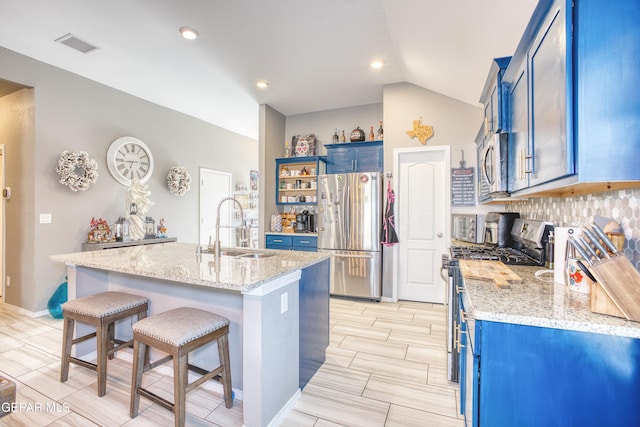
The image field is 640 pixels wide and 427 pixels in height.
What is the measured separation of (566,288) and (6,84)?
534 cm

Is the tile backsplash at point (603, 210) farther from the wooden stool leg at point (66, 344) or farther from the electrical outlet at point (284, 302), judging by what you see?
the wooden stool leg at point (66, 344)

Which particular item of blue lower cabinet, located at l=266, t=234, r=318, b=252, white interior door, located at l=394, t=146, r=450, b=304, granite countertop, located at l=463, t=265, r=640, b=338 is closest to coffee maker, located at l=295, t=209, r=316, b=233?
blue lower cabinet, located at l=266, t=234, r=318, b=252

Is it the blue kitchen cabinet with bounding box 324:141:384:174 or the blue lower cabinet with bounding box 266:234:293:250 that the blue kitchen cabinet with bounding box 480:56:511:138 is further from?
the blue lower cabinet with bounding box 266:234:293:250

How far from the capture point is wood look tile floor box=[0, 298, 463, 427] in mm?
1812

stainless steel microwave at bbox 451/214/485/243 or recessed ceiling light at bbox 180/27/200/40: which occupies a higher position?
recessed ceiling light at bbox 180/27/200/40

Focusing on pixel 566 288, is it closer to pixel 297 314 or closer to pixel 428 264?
pixel 297 314

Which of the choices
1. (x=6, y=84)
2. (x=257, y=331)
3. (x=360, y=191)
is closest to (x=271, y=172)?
(x=360, y=191)

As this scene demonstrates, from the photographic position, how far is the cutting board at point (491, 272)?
5.03 feet

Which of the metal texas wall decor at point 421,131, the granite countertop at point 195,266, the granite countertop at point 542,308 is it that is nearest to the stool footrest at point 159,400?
the granite countertop at point 195,266

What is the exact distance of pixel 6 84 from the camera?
3.35 m

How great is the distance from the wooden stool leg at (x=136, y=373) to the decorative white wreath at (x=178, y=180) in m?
3.80

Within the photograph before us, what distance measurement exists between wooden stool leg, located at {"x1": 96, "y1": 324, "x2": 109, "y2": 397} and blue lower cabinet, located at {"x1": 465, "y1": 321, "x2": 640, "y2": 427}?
216 centimetres

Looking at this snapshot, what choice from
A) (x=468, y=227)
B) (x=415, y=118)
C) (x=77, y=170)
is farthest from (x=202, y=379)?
(x=415, y=118)

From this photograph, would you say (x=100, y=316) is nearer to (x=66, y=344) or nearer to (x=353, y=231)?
(x=66, y=344)
